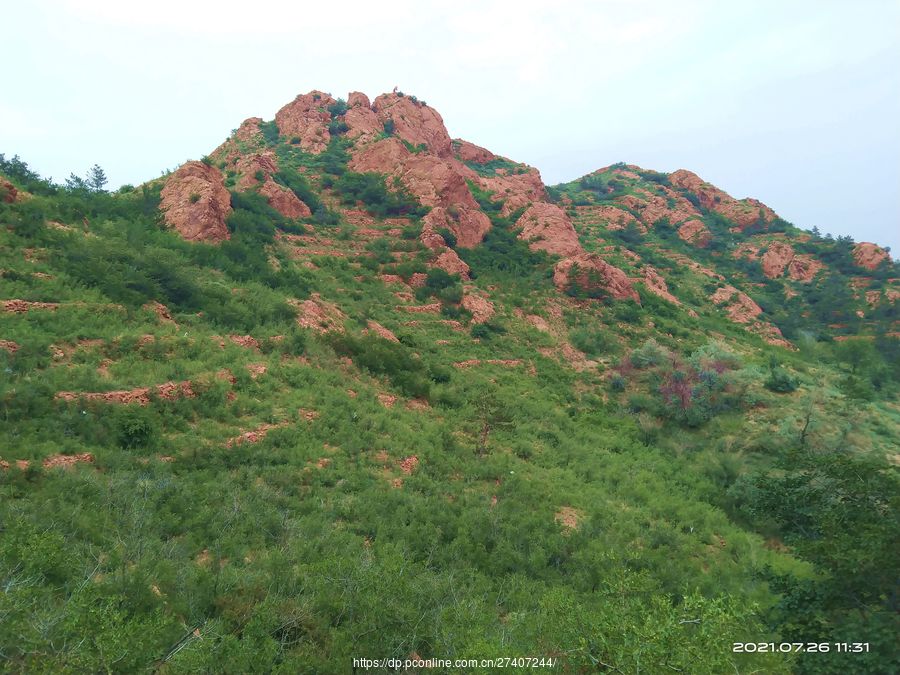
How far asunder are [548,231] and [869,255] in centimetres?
4530

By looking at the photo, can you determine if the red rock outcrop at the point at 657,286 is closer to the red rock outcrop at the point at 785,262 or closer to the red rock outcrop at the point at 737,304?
the red rock outcrop at the point at 737,304

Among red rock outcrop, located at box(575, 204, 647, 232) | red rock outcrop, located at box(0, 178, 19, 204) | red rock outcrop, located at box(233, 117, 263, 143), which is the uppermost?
red rock outcrop, located at box(233, 117, 263, 143)

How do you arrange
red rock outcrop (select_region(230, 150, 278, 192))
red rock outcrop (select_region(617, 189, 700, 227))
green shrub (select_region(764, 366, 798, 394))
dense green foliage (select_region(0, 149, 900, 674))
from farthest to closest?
red rock outcrop (select_region(617, 189, 700, 227)) < red rock outcrop (select_region(230, 150, 278, 192)) < green shrub (select_region(764, 366, 798, 394)) < dense green foliage (select_region(0, 149, 900, 674))

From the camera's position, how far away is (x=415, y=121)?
60.0 m

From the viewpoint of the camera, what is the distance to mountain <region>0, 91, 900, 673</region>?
5699 mm

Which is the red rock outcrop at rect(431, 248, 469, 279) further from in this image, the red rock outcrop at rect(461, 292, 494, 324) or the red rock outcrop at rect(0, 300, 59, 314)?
the red rock outcrop at rect(0, 300, 59, 314)

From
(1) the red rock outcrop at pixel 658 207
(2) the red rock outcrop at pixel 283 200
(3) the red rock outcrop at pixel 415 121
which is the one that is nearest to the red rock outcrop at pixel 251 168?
(2) the red rock outcrop at pixel 283 200

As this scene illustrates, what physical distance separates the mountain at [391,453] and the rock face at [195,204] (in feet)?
0.87

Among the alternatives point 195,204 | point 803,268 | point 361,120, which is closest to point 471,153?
point 361,120

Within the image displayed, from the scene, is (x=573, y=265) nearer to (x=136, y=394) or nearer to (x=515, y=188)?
(x=515, y=188)

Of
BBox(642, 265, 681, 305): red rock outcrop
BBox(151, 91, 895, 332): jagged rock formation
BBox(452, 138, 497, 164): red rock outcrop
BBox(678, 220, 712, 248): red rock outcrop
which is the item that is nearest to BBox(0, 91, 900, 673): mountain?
BBox(151, 91, 895, 332): jagged rock formation

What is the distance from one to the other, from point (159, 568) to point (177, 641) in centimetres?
168

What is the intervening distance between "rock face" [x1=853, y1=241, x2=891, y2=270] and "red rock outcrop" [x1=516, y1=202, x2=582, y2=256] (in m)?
40.7

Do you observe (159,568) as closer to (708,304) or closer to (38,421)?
(38,421)
